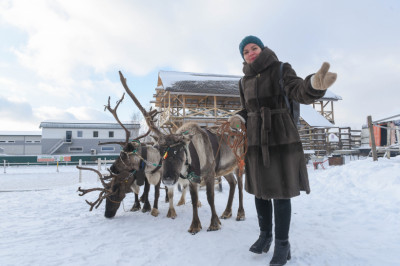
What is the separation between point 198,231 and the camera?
3.20m

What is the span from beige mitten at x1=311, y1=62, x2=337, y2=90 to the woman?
116 millimetres

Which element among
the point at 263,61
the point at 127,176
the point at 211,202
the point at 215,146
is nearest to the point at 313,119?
the point at 215,146

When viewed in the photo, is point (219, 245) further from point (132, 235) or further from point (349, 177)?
point (349, 177)

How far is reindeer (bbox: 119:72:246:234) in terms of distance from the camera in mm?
2943

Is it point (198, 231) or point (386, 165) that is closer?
point (198, 231)

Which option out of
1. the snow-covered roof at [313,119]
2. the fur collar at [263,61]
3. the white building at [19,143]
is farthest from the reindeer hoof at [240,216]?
the white building at [19,143]

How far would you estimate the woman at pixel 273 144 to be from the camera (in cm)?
204

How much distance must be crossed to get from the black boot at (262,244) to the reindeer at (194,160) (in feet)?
3.25

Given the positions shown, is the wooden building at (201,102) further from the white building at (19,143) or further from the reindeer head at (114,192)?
the white building at (19,143)

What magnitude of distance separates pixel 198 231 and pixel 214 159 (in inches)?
41.4

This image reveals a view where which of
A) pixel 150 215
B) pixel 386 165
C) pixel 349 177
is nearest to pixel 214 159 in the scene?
pixel 150 215

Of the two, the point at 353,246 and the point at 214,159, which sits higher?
the point at 214,159

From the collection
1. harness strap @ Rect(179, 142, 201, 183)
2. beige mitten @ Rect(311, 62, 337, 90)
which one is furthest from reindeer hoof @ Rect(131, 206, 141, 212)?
beige mitten @ Rect(311, 62, 337, 90)

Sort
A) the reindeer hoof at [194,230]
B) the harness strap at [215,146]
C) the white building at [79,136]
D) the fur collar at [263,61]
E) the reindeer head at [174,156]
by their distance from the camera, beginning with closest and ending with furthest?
the fur collar at [263,61] < the reindeer head at [174,156] < the reindeer hoof at [194,230] < the harness strap at [215,146] < the white building at [79,136]
